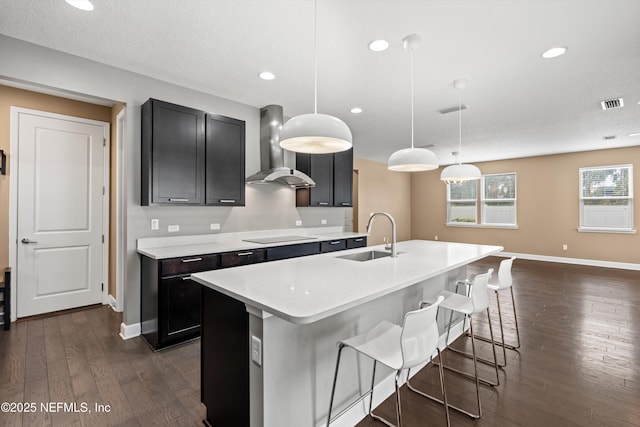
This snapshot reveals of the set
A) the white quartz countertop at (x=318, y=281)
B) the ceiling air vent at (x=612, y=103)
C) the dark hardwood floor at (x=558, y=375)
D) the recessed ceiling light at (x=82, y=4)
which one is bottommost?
the dark hardwood floor at (x=558, y=375)

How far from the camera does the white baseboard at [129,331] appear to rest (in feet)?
9.90

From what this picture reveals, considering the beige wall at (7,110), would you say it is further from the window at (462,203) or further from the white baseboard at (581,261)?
the white baseboard at (581,261)

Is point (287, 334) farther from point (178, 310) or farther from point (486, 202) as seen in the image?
point (486, 202)

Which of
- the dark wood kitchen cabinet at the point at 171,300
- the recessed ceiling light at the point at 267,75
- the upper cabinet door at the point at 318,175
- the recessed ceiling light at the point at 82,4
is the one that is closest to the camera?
the recessed ceiling light at the point at 82,4

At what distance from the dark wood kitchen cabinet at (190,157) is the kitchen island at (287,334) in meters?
1.62

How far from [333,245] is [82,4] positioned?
3529 millimetres

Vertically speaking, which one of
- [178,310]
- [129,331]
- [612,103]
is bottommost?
[129,331]

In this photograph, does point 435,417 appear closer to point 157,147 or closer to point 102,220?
point 157,147

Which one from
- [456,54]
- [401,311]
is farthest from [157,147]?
[456,54]

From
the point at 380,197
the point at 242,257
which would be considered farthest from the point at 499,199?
the point at 242,257

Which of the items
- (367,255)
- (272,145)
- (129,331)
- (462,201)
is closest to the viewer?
(367,255)

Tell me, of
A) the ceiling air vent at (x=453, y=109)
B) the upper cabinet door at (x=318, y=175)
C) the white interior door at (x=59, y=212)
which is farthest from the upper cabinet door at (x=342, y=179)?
the white interior door at (x=59, y=212)

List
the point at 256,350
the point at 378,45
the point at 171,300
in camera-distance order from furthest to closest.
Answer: the point at 171,300 → the point at 378,45 → the point at 256,350

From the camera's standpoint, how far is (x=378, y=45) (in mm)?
2566
